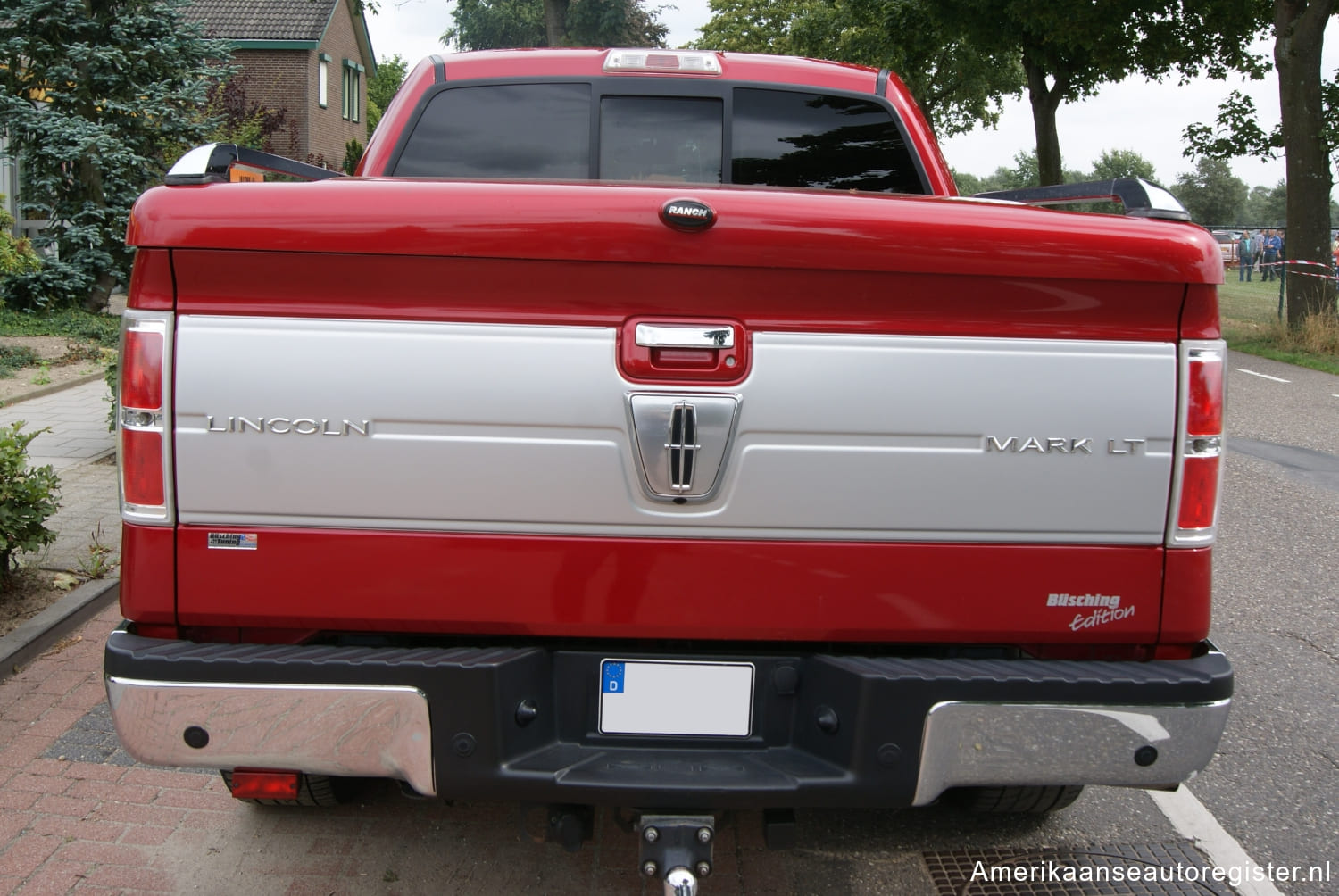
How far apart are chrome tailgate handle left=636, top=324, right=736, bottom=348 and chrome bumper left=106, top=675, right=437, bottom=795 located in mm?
829

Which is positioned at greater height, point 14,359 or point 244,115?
point 244,115

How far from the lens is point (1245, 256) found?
110 feet

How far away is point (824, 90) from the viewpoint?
3.97 meters

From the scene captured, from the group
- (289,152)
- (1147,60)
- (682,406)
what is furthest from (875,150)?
(289,152)

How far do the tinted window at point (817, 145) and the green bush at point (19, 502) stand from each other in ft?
10.1

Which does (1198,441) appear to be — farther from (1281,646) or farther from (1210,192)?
(1210,192)

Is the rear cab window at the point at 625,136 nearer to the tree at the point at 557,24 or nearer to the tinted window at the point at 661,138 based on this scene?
the tinted window at the point at 661,138

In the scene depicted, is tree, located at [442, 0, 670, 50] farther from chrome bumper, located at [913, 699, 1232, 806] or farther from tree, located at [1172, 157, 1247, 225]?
tree, located at [1172, 157, 1247, 225]

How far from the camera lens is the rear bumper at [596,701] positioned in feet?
7.18

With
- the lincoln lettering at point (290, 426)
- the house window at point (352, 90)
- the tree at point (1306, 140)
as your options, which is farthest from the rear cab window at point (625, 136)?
the house window at point (352, 90)

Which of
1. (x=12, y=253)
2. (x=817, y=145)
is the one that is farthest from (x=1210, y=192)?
(x=817, y=145)

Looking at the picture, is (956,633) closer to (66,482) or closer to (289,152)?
(66,482)

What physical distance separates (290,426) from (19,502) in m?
3.17

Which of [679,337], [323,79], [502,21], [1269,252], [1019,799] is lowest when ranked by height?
[1019,799]
